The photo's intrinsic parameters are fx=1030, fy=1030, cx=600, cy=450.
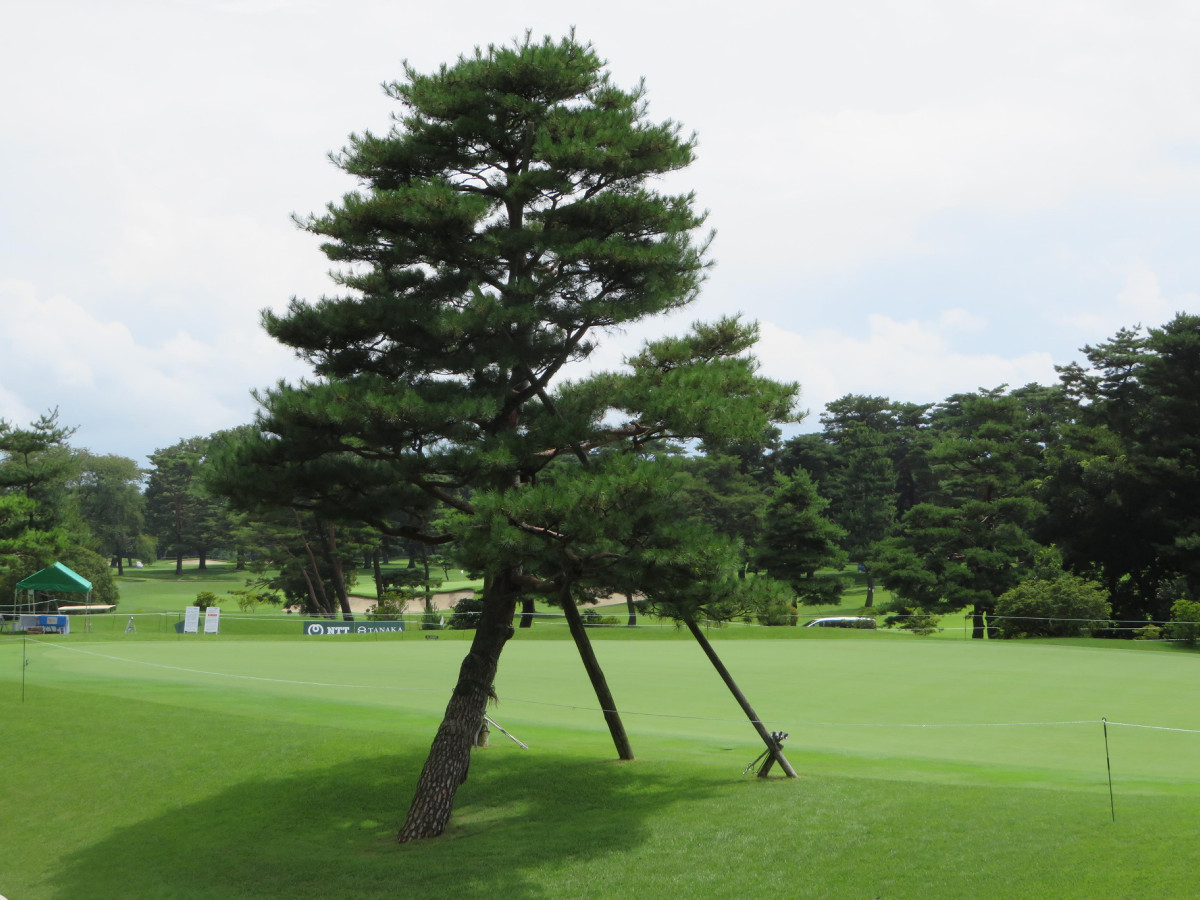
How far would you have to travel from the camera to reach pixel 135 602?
59531 millimetres

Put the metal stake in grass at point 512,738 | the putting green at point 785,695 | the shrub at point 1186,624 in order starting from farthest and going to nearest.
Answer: the shrub at point 1186,624 → the metal stake in grass at point 512,738 → the putting green at point 785,695

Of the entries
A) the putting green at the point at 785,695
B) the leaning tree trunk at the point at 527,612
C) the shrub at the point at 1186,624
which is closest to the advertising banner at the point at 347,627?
the leaning tree trunk at the point at 527,612

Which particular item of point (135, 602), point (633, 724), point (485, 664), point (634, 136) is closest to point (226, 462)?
point (485, 664)

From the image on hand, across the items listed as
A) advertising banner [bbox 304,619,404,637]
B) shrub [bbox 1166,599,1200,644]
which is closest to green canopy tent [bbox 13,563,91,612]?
advertising banner [bbox 304,619,404,637]

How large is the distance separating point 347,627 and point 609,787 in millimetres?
22338

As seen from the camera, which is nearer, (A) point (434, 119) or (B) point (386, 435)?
(B) point (386, 435)

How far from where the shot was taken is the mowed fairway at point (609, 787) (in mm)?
7816

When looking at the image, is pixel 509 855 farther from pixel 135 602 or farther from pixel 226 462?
pixel 135 602

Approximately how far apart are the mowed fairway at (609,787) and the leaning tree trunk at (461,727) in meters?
0.31

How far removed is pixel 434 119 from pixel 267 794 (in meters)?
7.37

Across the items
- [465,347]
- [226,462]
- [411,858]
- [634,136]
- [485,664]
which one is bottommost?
[411,858]

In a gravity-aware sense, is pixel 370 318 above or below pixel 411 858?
above

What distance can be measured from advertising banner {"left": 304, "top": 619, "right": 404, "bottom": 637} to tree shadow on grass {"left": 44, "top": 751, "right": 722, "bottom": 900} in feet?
62.7

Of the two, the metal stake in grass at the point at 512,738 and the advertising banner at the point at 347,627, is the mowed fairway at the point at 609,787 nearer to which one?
the metal stake in grass at the point at 512,738
